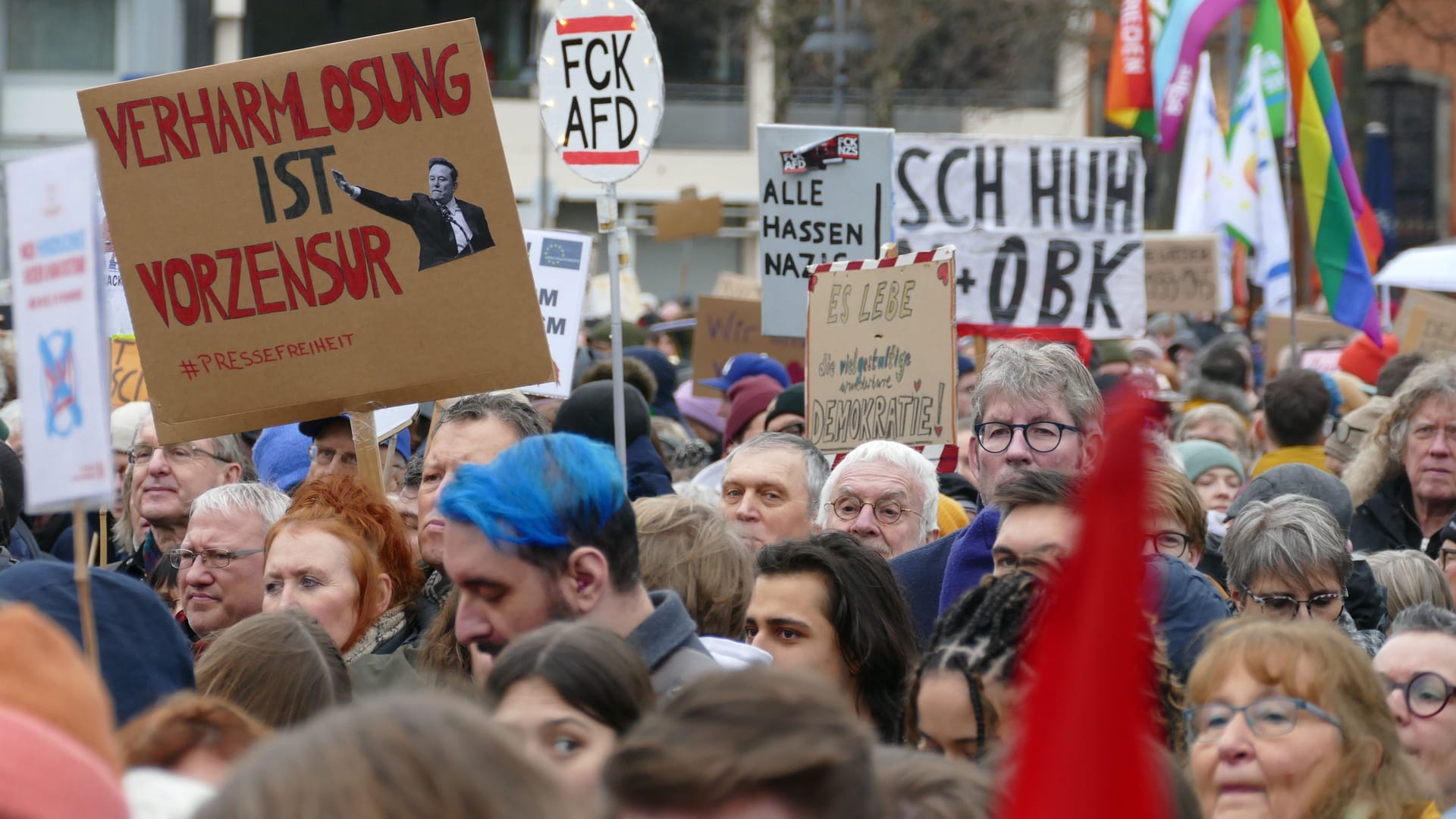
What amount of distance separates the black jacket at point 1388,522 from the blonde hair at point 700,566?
273 cm

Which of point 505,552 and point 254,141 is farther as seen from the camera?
point 254,141

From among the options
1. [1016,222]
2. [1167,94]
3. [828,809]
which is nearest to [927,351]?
[1016,222]

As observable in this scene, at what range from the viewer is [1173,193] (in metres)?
28.4

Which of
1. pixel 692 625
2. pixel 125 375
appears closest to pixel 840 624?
pixel 692 625

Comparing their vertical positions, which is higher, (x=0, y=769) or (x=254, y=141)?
(x=254, y=141)

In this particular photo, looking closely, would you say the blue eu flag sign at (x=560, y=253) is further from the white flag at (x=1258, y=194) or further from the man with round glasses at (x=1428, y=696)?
the white flag at (x=1258, y=194)

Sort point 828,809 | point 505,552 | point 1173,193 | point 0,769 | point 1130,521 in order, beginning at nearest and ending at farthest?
point 1130,521 < point 0,769 < point 828,809 < point 505,552 < point 1173,193

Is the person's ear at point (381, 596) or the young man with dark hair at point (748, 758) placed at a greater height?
the young man with dark hair at point (748, 758)

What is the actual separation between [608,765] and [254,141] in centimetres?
349

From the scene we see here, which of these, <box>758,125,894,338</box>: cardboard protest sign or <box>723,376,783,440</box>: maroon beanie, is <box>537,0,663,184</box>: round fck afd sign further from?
<box>723,376,783,440</box>: maroon beanie

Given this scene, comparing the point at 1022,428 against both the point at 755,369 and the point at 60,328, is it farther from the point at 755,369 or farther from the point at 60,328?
the point at 755,369

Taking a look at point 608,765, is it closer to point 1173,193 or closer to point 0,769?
point 0,769

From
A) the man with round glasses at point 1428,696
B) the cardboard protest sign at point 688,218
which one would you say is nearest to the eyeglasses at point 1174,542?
the man with round glasses at point 1428,696

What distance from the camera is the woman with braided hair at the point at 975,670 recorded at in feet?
9.36
